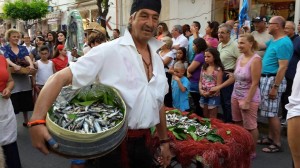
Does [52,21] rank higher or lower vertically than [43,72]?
higher

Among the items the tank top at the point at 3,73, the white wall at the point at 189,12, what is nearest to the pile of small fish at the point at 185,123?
the tank top at the point at 3,73

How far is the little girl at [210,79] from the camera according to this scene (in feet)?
17.8

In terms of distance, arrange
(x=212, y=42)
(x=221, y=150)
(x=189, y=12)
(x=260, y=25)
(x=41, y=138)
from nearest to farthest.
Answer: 1. (x=41, y=138)
2. (x=221, y=150)
3. (x=260, y=25)
4. (x=212, y=42)
5. (x=189, y=12)

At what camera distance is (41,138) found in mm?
1710

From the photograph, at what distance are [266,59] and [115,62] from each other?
12.4ft

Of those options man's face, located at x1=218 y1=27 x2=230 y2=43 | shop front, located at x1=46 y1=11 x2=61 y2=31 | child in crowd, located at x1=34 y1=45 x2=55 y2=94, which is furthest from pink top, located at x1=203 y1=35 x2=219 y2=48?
shop front, located at x1=46 y1=11 x2=61 y2=31

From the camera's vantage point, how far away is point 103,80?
2.10 m

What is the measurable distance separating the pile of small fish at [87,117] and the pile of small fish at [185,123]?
5.45 ft

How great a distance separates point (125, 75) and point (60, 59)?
554 cm

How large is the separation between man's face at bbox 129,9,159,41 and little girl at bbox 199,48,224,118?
10.5 ft

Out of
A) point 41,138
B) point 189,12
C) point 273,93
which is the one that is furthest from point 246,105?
point 189,12

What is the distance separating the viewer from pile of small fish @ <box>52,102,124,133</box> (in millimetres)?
1787

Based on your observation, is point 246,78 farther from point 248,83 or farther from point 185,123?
point 185,123

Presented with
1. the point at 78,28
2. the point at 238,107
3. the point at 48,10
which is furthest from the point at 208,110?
the point at 48,10
